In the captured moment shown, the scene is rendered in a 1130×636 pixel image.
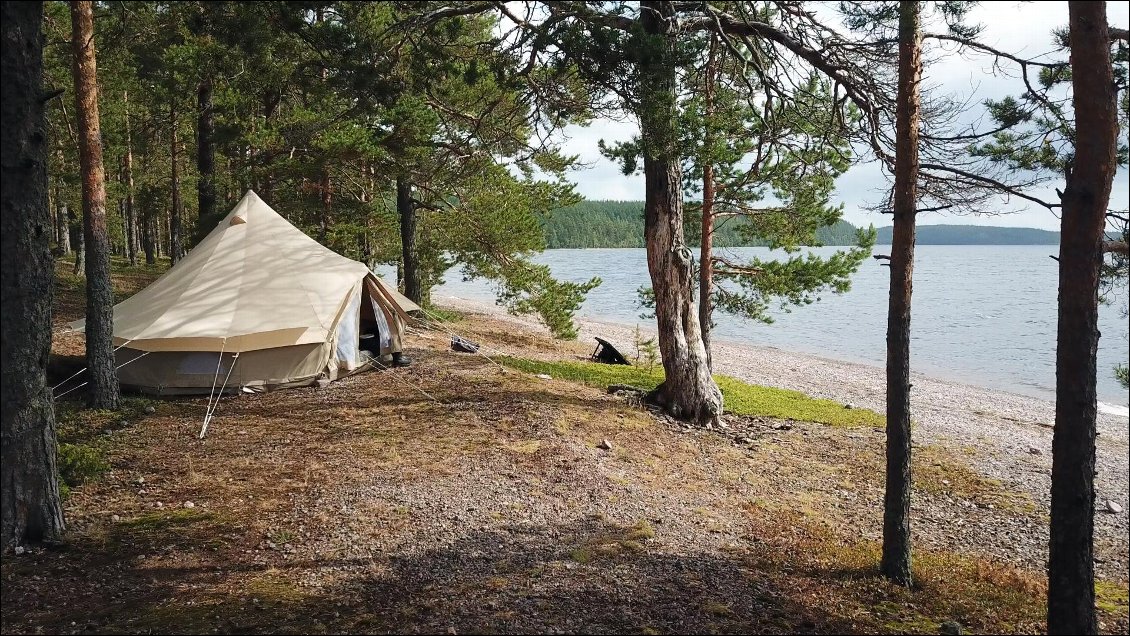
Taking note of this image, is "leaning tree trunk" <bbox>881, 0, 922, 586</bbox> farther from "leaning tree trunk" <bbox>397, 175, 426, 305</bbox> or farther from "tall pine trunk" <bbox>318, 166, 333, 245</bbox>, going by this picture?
"leaning tree trunk" <bbox>397, 175, 426, 305</bbox>

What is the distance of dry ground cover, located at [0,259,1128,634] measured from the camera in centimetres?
404

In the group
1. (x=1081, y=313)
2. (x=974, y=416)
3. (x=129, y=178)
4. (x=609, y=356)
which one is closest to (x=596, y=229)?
(x=129, y=178)

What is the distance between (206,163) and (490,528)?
454 inches

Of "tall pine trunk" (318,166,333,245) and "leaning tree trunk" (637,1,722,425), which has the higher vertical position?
"tall pine trunk" (318,166,333,245)

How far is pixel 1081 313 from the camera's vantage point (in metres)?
3.90

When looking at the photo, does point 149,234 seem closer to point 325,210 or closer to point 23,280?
point 325,210

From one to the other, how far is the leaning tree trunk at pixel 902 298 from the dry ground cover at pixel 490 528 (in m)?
0.35

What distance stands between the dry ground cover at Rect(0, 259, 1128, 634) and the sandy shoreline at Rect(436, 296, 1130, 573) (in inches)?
34.2

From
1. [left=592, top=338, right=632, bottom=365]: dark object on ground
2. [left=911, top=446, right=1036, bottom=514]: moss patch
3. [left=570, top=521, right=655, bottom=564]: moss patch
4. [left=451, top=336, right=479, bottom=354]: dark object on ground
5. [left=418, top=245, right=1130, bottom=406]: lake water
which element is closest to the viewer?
[left=570, top=521, right=655, bottom=564]: moss patch

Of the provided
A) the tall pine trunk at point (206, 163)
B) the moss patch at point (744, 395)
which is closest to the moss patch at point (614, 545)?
the moss patch at point (744, 395)

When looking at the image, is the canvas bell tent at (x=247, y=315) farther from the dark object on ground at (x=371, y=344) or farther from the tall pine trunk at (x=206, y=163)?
the tall pine trunk at (x=206, y=163)

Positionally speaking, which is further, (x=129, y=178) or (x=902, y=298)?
(x=129, y=178)

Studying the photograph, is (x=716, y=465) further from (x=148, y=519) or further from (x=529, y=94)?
(x=148, y=519)

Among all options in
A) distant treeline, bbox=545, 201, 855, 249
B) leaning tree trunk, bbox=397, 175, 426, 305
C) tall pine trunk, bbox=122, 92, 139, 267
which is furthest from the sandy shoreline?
distant treeline, bbox=545, 201, 855, 249
